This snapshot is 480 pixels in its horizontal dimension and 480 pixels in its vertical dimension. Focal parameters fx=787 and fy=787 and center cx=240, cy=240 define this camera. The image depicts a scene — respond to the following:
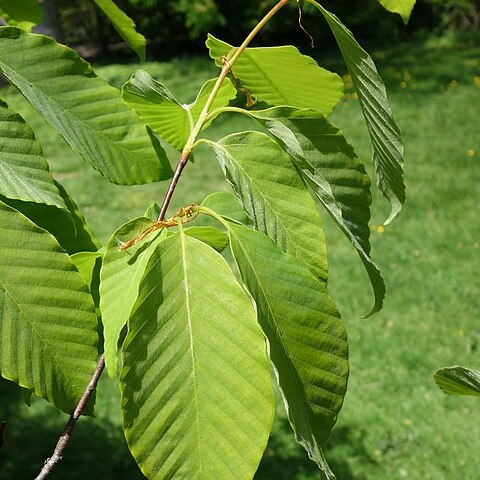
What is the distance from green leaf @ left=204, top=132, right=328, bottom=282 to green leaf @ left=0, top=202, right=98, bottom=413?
0.52ft

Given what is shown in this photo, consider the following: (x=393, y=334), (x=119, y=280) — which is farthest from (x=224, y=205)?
(x=393, y=334)

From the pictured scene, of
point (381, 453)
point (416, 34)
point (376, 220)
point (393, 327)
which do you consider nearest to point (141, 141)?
point (381, 453)

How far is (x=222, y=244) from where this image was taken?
70 cm

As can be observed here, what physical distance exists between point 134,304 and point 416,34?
11902 millimetres

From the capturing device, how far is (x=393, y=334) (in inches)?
158

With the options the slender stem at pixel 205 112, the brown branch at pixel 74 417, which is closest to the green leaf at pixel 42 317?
the brown branch at pixel 74 417

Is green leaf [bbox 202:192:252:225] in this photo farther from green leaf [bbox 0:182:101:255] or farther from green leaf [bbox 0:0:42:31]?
green leaf [bbox 0:0:42:31]

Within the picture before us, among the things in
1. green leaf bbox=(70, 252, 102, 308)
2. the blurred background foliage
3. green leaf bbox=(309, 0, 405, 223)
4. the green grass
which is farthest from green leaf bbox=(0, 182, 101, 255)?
the blurred background foliage

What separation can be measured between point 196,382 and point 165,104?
31cm

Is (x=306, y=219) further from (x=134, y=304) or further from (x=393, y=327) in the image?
(x=393, y=327)

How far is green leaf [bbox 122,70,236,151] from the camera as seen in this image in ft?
2.38

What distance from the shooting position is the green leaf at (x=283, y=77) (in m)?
0.77

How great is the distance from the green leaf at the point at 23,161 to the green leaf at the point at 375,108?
0.90 ft

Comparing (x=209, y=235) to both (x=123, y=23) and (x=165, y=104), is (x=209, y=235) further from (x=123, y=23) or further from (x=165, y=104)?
(x=123, y=23)
